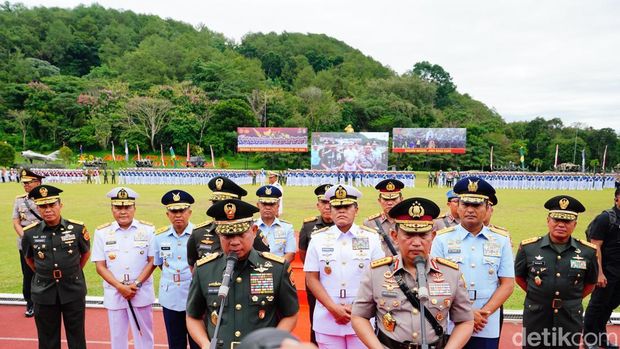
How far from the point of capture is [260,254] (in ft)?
9.29

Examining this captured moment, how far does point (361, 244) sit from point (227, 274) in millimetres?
1744

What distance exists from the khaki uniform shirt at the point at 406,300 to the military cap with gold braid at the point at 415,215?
0.22 metres

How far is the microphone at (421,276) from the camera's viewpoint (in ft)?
7.10

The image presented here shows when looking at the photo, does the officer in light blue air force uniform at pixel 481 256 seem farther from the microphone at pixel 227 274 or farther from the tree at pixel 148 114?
the tree at pixel 148 114

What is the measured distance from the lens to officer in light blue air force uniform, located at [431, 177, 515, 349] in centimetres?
354

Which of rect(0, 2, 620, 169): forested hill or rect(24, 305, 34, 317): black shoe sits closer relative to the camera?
rect(24, 305, 34, 317): black shoe

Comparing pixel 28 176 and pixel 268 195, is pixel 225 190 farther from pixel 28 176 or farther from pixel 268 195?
pixel 28 176

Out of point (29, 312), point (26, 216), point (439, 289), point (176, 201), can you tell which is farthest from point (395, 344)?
point (26, 216)

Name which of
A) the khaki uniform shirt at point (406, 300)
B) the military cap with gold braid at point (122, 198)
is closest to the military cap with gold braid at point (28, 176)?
the military cap with gold braid at point (122, 198)

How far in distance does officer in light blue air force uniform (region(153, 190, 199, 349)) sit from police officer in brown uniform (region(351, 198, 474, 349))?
230 centimetres

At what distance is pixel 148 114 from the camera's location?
51.5 meters

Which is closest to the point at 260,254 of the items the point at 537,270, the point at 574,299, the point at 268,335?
the point at 268,335

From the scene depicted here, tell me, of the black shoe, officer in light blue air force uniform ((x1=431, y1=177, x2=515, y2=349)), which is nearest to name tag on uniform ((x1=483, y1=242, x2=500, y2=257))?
officer in light blue air force uniform ((x1=431, y1=177, x2=515, y2=349))

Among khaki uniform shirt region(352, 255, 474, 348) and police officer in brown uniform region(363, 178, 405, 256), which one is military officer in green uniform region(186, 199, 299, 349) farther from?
police officer in brown uniform region(363, 178, 405, 256)
